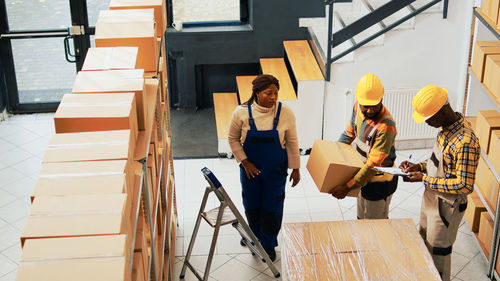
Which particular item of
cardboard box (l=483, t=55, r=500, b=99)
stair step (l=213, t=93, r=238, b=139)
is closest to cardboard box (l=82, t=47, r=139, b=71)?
cardboard box (l=483, t=55, r=500, b=99)

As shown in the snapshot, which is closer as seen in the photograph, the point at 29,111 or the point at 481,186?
the point at 481,186

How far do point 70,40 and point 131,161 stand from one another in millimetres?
5506

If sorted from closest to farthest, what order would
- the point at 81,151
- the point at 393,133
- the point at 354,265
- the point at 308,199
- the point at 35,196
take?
the point at 35,196, the point at 81,151, the point at 354,265, the point at 393,133, the point at 308,199

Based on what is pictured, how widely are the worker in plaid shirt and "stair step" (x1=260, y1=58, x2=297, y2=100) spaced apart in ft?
8.79

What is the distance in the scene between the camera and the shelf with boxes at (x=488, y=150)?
181 inches

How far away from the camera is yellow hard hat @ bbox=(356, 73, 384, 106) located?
4148 millimetres

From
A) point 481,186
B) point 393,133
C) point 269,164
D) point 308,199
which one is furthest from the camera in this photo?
point 308,199

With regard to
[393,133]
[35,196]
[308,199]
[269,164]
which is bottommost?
[308,199]

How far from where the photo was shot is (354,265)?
3.62 metres

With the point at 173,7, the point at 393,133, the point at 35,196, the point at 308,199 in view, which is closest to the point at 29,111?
the point at 173,7

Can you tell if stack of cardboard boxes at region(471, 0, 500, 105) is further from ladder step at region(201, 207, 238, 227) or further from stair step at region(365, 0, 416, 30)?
ladder step at region(201, 207, 238, 227)

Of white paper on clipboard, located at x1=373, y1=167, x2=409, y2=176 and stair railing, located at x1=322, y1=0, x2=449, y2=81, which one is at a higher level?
stair railing, located at x1=322, y1=0, x2=449, y2=81

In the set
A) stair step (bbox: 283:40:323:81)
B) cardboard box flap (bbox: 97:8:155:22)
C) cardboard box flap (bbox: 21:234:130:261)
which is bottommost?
stair step (bbox: 283:40:323:81)

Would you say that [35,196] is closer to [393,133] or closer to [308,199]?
[393,133]
